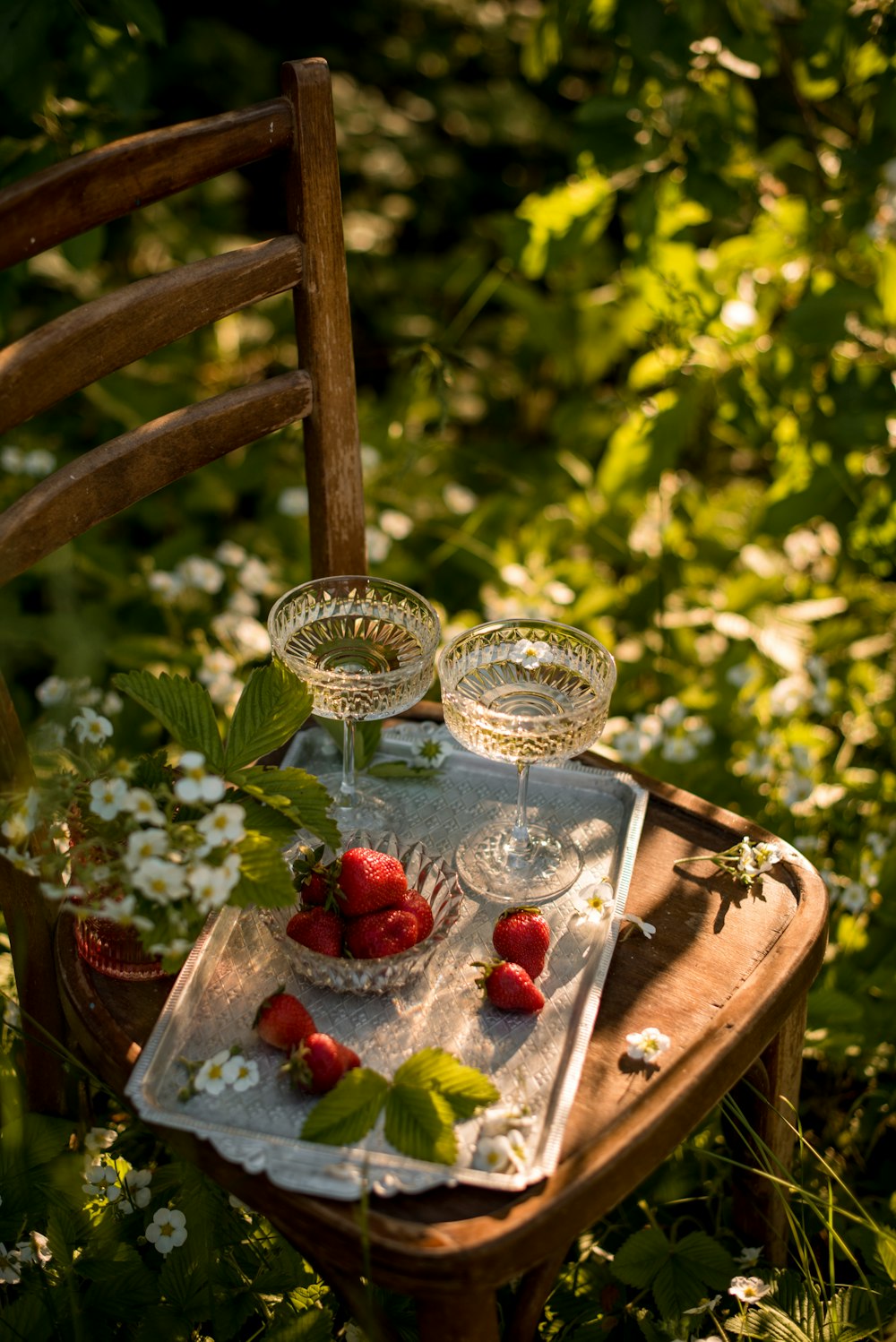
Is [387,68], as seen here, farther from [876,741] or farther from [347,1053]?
[347,1053]

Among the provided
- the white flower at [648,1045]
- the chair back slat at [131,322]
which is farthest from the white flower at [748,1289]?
the chair back slat at [131,322]

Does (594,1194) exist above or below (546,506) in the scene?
above

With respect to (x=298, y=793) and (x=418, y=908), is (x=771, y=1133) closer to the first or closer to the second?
(x=418, y=908)

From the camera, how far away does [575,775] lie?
57.1 inches

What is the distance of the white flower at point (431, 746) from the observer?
4.76 ft

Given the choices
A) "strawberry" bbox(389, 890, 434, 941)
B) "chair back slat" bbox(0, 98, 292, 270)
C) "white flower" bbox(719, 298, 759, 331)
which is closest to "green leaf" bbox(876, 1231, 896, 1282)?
"strawberry" bbox(389, 890, 434, 941)

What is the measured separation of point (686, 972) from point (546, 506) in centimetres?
174

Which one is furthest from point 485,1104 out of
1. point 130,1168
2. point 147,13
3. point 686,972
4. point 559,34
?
point 559,34

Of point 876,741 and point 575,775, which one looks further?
point 876,741

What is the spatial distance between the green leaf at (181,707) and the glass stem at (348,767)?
205 mm

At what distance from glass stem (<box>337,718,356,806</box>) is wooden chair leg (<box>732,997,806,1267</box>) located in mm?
524

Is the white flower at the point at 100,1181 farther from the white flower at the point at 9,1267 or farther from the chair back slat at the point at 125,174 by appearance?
the chair back slat at the point at 125,174

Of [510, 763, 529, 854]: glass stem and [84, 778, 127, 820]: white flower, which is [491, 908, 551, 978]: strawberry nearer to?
[510, 763, 529, 854]: glass stem

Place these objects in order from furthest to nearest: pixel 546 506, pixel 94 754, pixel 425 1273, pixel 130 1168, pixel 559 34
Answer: pixel 546 506
pixel 559 34
pixel 130 1168
pixel 94 754
pixel 425 1273
